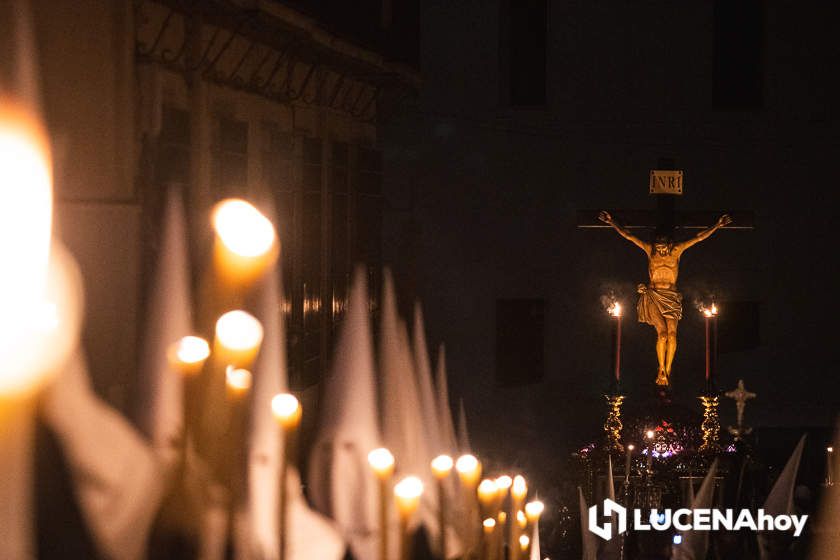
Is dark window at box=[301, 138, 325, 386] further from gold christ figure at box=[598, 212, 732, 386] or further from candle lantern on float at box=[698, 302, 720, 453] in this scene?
candle lantern on float at box=[698, 302, 720, 453]

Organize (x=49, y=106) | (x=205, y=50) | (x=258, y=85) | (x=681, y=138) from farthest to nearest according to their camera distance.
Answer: (x=681, y=138) → (x=258, y=85) → (x=205, y=50) → (x=49, y=106)

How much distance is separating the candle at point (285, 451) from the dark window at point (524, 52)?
1254 cm

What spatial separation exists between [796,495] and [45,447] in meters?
6.79

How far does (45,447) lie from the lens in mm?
5672

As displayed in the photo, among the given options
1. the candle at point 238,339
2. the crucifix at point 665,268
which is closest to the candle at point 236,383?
the candle at point 238,339

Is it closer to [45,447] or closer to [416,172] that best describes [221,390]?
[45,447]

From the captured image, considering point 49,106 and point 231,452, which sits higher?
point 49,106

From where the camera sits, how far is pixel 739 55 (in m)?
14.9

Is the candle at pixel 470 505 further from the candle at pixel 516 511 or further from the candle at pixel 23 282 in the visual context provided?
the candle at pixel 23 282

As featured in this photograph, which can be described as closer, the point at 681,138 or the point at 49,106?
the point at 49,106

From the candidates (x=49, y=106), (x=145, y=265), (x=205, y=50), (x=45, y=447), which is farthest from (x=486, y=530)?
(x=205, y=50)

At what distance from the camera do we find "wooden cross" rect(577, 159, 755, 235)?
11.9m

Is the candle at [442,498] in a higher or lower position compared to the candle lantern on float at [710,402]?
higher

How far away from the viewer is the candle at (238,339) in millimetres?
2498
